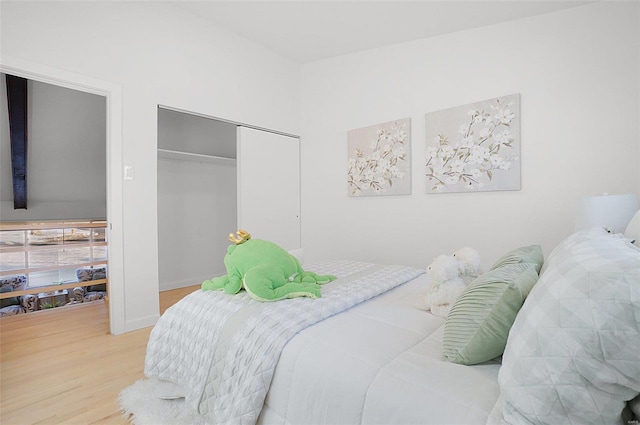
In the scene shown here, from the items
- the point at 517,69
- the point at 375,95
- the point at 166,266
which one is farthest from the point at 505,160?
the point at 166,266

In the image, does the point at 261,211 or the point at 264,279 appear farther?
the point at 261,211

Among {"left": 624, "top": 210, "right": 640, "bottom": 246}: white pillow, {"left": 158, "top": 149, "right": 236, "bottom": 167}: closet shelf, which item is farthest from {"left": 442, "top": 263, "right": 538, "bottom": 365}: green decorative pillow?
{"left": 158, "top": 149, "right": 236, "bottom": 167}: closet shelf

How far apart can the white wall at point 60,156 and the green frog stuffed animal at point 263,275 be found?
3.50 m

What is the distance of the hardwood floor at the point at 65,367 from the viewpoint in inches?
67.3

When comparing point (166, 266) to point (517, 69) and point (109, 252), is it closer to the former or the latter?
point (109, 252)

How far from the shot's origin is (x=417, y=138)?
3.47 meters

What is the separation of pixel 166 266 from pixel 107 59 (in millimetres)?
2594

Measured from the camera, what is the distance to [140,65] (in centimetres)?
293

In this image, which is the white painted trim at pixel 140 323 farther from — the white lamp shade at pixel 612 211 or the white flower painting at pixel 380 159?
the white lamp shade at pixel 612 211

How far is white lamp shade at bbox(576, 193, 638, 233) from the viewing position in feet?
6.84

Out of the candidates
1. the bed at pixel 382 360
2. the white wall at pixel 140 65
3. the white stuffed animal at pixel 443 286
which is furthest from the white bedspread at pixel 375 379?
the white wall at pixel 140 65

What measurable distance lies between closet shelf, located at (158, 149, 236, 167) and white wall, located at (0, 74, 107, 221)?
986mm

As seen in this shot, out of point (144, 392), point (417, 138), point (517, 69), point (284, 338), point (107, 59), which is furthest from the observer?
point (417, 138)

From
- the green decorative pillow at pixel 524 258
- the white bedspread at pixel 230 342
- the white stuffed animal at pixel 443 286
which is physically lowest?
the white bedspread at pixel 230 342
